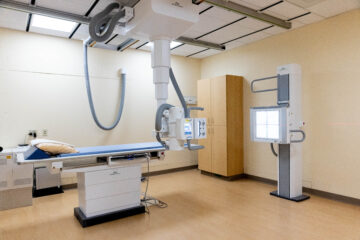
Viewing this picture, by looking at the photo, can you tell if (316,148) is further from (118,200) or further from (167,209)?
(118,200)

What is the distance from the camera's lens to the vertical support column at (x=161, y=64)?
317cm

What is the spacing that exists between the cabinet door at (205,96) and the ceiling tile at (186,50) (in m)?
0.70

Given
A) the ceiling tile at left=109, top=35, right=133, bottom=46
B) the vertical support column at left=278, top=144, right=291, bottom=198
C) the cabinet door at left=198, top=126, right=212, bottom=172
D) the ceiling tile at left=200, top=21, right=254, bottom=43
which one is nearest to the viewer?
the vertical support column at left=278, top=144, right=291, bottom=198

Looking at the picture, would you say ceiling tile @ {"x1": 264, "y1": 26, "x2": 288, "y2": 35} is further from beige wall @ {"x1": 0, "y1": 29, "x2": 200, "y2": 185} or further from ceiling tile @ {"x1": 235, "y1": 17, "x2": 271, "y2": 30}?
beige wall @ {"x1": 0, "y1": 29, "x2": 200, "y2": 185}

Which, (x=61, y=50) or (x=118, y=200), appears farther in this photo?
(x=61, y=50)

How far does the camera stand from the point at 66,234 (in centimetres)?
280

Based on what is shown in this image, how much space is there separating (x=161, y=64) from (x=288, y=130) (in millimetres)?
2098

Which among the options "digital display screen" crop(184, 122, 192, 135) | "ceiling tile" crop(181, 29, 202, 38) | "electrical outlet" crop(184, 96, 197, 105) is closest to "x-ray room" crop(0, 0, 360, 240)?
"digital display screen" crop(184, 122, 192, 135)

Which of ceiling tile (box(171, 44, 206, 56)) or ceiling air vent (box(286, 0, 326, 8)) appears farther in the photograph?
ceiling tile (box(171, 44, 206, 56))

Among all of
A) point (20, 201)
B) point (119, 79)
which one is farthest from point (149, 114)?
point (20, 201)

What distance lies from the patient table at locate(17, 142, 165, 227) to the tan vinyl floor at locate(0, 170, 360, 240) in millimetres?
129

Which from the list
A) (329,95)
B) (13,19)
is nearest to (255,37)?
(329,95)

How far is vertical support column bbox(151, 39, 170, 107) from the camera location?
317cm

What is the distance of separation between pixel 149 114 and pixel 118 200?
2576 mm
